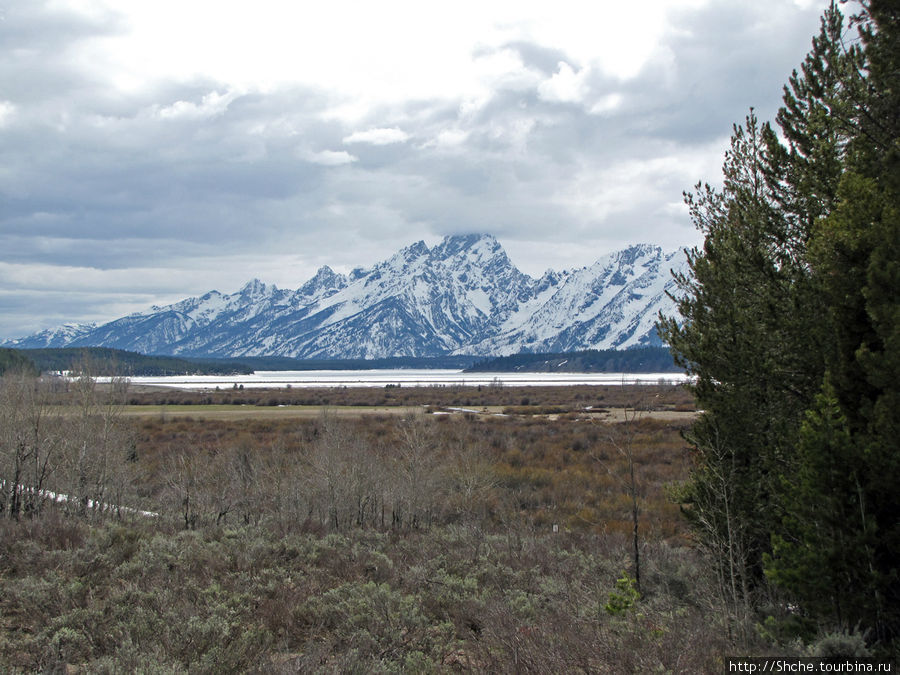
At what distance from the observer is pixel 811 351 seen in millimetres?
6945

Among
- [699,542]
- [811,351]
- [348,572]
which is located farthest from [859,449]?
[348,572]

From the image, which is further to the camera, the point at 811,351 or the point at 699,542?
the point at 699,542

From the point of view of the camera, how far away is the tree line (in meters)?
5.15

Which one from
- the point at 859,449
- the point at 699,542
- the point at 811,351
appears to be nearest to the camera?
the point at 859,449

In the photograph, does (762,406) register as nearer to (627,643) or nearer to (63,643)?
(627,643)

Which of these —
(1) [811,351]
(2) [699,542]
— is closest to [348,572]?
(2) [699,542]

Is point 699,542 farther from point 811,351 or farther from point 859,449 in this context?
point 859,449

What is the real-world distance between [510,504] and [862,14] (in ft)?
58.4

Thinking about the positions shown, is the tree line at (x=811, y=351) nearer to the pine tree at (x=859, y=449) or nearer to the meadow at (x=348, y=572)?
the pine tree at (x=859, y=449)

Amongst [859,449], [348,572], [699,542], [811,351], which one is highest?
[811,351]

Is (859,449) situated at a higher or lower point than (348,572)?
higher

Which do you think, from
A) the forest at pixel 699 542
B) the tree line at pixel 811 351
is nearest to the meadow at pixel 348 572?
the forest at pixel 699 542

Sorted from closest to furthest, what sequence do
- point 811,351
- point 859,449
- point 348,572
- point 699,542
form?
point 859,449 → point 811,351 → point 699,542 → point 348,572

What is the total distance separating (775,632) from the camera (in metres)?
6.01
